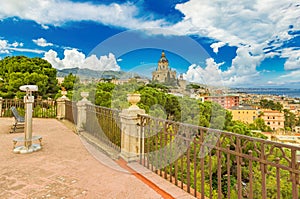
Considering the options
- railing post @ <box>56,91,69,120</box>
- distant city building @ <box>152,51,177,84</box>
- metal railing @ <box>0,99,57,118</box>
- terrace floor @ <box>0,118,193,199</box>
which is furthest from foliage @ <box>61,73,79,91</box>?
terrace floor @ <box>0,118,193,199</box>

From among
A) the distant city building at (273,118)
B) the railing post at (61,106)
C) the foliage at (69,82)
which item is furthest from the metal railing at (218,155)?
the distant city building at (273,118)

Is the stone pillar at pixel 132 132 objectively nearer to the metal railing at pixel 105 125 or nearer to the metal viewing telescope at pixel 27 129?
the metal railing at pixel 105 125

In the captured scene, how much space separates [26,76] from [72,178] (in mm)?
15488

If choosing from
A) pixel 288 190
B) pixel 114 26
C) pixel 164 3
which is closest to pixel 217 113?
pixel 288 190

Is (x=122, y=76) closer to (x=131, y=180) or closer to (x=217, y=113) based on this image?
(x=131, y=180)

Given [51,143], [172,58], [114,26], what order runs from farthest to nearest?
[114,26] < [172,58] < [51,143]

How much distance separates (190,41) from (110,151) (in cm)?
382

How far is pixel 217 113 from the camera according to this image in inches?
594

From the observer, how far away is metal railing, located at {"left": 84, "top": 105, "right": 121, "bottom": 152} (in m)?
4.04

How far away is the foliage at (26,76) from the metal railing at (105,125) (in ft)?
39.9

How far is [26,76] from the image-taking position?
1553cm

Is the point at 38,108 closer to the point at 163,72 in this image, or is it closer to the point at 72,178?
the point at 163,72

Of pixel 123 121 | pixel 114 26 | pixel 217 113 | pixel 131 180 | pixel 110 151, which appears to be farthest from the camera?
pixel 217 113

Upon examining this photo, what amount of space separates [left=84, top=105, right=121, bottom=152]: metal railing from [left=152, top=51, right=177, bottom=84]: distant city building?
113 inches
